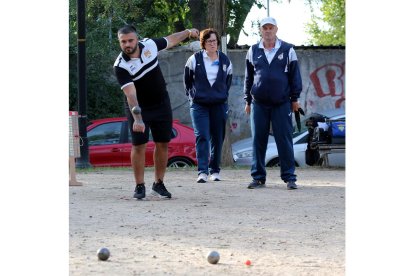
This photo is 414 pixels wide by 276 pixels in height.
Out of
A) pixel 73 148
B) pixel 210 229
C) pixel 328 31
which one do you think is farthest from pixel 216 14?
pixel 328 31

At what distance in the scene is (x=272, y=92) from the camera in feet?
42.0

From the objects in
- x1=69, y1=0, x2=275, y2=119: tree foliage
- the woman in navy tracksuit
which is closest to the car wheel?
x1=69, y1=0, x2=275, y2=119: tree foliage

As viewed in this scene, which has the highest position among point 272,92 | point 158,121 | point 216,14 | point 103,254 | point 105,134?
point 216,14

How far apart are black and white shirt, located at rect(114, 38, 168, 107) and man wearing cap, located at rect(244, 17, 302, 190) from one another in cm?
176

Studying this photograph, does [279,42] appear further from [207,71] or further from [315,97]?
[315,97]

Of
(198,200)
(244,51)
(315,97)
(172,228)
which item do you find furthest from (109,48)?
(172,228)

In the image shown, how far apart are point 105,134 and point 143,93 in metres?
10.0

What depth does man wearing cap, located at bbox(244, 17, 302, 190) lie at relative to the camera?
12812mm

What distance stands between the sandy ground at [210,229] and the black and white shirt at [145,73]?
110cm

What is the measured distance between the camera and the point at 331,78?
1140 inches

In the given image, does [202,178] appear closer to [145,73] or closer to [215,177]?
[215,177]

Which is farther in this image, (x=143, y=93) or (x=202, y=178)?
(x=202, y=178)

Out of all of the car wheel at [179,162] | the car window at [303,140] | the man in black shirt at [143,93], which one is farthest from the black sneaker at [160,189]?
the car window at [303,140]
